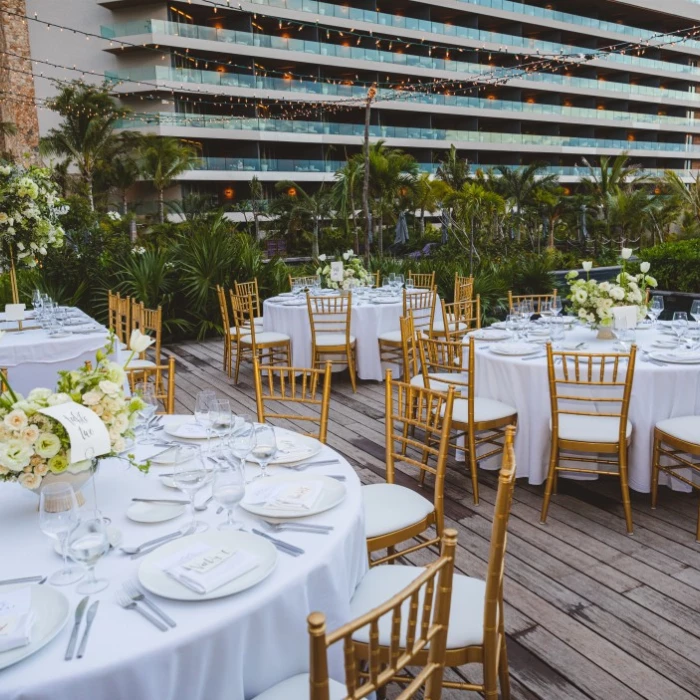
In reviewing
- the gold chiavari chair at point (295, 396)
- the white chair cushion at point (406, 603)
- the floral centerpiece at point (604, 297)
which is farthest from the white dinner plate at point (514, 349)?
the white chair cushion at point (406, 603)

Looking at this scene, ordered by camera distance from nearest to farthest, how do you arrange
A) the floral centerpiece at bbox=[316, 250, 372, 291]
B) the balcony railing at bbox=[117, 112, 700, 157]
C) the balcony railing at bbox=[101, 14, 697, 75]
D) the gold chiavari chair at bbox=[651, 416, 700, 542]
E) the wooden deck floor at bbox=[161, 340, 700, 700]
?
the wooden deck floor at bbox=[161, 340, 700, 700]
the gold chiavari chair at bbox=[651, 416, 700, 542]
the floral centerpiece at bbox=[316, 250, 372, 291]
the balcony railing at bbox=[117, 112, 700, 157]
the balcony railing at bbox=[101, 14, 697, 75]

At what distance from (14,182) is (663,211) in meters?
22.1

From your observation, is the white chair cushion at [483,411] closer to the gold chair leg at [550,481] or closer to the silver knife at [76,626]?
the gold chair leg at [550,481]

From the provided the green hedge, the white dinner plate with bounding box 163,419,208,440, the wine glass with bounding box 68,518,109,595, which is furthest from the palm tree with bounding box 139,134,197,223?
the wine glass with bounding box 68,518,109,595

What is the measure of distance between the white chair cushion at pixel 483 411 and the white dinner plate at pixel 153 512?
2236 mm

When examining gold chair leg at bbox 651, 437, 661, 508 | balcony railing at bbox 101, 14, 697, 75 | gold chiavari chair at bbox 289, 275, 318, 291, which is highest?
balcony railing at bbox 101, 14, 697, 75

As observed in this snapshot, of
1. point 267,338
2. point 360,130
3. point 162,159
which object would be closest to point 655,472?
point 267,338

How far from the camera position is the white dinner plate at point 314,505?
6.37ft

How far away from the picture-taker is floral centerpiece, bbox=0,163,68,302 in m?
5.23

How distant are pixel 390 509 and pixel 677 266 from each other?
6.26 metres

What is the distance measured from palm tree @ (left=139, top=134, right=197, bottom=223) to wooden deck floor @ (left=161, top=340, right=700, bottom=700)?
906 inches

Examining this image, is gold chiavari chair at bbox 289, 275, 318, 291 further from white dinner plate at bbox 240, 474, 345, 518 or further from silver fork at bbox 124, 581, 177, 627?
silver fork at bbox 124, 581, 177, 627

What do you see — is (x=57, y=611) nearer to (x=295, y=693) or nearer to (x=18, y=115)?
(x=295, y=693)

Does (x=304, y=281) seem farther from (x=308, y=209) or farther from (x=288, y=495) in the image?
(x=308, y=209)
